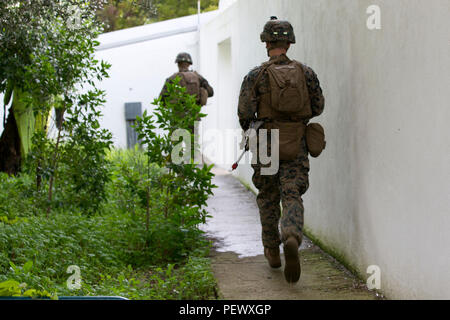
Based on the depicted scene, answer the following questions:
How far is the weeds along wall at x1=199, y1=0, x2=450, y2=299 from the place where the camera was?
290 cm

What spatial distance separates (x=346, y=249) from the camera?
15.0 ft

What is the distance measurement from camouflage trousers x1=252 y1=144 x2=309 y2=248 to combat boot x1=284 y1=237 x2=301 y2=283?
0.07 meters

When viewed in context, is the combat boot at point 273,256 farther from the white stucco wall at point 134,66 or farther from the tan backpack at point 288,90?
the white stucco wall at point 134,66

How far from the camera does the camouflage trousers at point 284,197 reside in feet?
13.1

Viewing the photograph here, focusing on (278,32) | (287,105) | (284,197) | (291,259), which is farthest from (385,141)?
(278,32)

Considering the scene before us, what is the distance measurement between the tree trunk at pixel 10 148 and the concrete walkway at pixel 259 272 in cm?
428

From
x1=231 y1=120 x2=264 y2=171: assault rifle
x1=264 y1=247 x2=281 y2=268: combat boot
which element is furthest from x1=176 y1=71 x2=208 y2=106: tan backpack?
x1=264 y1=247 x2=281 y2=268: combat boot

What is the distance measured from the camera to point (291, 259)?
3850 millimetres

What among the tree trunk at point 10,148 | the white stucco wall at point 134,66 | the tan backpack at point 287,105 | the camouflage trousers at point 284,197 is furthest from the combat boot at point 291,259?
the white stucco wall at point 134,66

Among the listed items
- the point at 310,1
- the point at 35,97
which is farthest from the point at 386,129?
the point at 35,97

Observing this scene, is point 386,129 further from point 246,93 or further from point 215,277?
point 215,277

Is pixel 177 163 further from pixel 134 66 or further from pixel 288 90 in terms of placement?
pixel 134 66

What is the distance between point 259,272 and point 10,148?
20.5ft

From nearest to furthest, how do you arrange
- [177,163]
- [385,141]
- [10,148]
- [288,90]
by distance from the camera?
[385,141] → [288,90] → [177,163] → [10,148]
